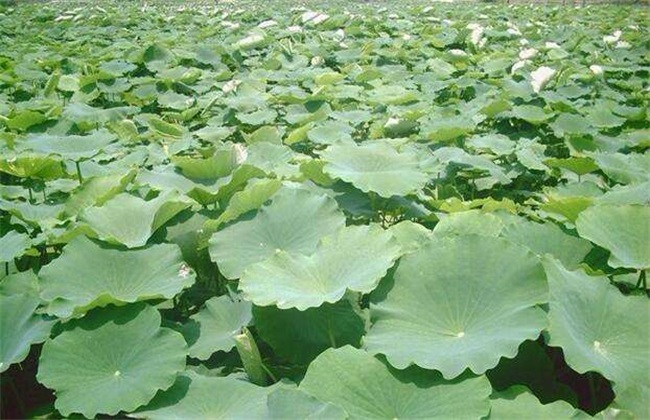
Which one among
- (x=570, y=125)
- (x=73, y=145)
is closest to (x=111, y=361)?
(x=73, y=145)

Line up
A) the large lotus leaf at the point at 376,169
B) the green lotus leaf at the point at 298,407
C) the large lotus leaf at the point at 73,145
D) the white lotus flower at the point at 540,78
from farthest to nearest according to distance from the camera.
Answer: the white lotus flower at the point at 540,78 → the large lotus leaf at the point at 73,145 → the large lotus leaf at the point at 376,169 → the green lotus leaf at the point at 298,407

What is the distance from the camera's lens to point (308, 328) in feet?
4.24

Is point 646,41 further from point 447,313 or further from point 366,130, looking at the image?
point 447,313

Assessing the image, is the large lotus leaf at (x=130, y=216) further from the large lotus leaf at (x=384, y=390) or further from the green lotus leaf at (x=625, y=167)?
the green lotus leaf at (x=625, y=167)

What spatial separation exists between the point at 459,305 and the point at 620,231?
1.56 feet

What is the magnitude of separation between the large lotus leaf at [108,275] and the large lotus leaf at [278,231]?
0.11m

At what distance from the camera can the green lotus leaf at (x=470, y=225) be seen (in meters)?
1.47

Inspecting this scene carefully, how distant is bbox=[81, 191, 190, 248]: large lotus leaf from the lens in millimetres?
1557

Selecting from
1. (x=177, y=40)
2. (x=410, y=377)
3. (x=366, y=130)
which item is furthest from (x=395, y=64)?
(x=410, y=377)

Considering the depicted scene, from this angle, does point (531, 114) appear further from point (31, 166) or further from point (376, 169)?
point (31, 166)

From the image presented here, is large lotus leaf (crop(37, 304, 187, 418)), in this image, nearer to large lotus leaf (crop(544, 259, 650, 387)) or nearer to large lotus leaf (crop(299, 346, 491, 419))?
large lotus leaf (crop(299, 346, 491, 419))

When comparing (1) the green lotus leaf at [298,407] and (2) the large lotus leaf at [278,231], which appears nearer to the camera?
(1) the green lotus leaf at [298,407]

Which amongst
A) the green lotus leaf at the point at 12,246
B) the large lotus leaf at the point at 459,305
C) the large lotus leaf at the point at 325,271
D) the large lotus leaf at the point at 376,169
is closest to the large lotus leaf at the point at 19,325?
the green lotus leaf at the point at 12,246

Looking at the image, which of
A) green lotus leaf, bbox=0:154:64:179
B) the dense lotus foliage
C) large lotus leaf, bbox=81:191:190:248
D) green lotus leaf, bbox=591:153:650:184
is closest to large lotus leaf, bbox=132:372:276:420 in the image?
the dense lotus foliage
